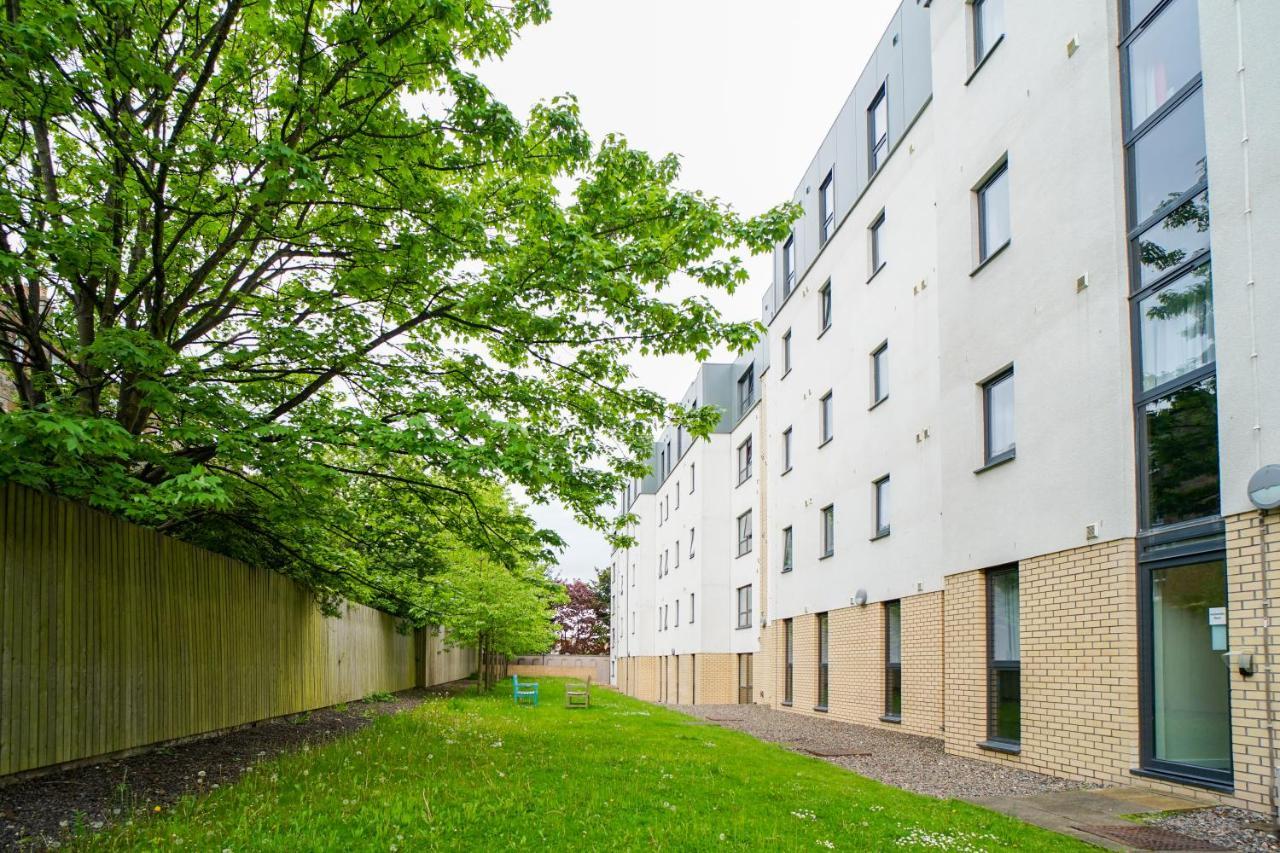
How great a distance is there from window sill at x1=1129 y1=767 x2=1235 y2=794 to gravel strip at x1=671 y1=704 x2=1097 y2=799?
69 cm

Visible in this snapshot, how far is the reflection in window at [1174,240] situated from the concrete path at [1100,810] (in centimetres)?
463

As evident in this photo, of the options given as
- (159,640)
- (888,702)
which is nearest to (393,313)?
(159,640)

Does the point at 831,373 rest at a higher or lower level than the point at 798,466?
higher

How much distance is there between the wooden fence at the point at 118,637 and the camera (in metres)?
7.10

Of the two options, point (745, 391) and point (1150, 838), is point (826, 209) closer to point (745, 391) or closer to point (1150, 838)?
point (745, 391)

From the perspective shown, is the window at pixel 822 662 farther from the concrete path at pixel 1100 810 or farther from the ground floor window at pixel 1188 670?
the ground floor window at pixel 1188 670

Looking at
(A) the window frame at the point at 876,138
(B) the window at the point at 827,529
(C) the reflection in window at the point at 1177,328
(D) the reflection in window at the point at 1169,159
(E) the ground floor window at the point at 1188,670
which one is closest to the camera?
(E) the ground floor window at the point at 1188,670

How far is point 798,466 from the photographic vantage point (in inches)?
865

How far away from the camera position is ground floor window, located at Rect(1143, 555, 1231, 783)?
25.0ft

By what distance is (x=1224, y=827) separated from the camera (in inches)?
262

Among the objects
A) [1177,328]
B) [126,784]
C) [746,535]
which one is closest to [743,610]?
[746,535]

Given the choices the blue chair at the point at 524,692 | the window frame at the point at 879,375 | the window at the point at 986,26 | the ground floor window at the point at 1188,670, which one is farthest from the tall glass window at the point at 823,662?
the window at the point at 986,26

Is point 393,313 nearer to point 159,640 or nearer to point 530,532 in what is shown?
point 530,532

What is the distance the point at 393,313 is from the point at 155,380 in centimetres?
284
